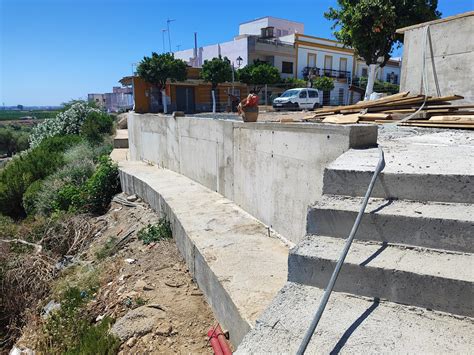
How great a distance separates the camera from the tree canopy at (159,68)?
28.1 m

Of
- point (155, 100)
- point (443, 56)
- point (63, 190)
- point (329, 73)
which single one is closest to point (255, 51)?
point (329, 73)

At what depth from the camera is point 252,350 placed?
1.97m

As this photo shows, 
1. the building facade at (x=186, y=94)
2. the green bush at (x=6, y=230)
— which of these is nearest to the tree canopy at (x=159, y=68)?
the building facade at (x=186, y=94)

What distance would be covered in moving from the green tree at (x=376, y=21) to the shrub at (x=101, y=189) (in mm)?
8946

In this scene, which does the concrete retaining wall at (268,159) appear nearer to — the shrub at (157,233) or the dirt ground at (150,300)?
the shrub at (157,233)

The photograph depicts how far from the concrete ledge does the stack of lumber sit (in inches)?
105

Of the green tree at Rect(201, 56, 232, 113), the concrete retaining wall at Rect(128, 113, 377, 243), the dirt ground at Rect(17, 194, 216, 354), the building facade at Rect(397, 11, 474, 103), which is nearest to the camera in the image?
the dirt ground at Rect(17, 194, 216, 354)

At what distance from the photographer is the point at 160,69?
28094mm

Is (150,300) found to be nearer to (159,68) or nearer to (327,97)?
(159,68)

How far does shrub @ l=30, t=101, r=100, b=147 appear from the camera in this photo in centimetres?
2236

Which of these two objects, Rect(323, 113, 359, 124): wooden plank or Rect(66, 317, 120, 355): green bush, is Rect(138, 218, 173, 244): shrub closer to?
Rect(66, 317, 120, 355): green bush

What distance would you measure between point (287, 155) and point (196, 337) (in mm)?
2432

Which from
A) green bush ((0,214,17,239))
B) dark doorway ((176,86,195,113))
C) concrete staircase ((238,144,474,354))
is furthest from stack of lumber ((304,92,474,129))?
dark doorway ((176,86,195,113))

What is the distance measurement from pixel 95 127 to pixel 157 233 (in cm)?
1658
